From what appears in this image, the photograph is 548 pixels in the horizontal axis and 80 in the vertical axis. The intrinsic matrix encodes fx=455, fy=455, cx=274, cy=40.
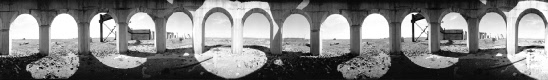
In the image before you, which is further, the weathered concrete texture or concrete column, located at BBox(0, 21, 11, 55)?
the weathered concrete texture

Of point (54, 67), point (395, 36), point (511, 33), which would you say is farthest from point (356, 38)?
point (54, 67)

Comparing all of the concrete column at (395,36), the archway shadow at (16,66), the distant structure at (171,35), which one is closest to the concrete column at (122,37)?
the archway shadow at (16,66)

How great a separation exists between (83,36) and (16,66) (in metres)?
3.93

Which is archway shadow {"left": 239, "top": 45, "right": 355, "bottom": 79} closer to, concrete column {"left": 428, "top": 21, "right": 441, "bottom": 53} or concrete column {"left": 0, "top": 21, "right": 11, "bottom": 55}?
concrete column {"left": 428, "top": 21, "right": 441, "bottom": 53}

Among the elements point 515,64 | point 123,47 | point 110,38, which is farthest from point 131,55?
point 515,64

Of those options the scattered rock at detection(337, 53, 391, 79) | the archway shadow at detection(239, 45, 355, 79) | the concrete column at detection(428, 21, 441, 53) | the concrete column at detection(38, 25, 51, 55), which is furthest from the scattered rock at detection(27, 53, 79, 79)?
the concrete column at detection(428, 21, 441, 53)

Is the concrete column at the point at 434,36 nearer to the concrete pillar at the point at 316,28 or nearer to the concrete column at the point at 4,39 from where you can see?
the concrete pillar at the point at 316,28

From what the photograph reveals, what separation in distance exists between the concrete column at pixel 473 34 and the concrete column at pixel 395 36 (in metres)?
4.35

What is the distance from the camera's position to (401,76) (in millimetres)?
24922

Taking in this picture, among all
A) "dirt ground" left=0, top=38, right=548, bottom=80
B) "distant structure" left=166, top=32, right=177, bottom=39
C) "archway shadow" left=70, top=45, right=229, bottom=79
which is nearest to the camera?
"archway shadow" left=70, top=45, right=229, bottom=79

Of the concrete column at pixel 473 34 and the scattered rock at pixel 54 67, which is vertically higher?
the concrete column at pixel 473 34

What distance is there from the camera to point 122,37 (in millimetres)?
27688

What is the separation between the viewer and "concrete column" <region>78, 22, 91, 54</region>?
2752 cm

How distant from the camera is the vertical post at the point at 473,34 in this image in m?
27.8
